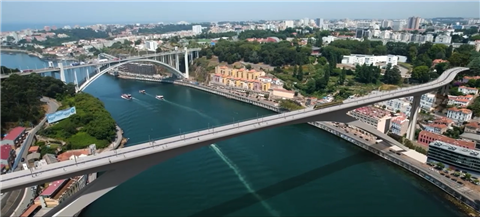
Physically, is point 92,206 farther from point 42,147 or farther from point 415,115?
point 415,115

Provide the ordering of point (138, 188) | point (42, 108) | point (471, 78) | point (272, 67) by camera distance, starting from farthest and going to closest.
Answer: point (272, 67)
point (471, 78)
point (42, 108)
point (138, 188)

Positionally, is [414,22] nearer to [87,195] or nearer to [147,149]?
[147,149]

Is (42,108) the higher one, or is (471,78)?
(471,78)

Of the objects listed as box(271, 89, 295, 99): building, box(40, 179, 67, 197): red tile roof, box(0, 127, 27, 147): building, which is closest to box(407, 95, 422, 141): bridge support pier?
box(271, 89, 295, 99): building

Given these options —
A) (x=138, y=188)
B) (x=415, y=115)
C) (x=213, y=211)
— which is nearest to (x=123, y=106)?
(x=138, y=188)

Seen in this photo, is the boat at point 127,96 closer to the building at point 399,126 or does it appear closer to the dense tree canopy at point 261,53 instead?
the dense tree canopy at point 261,53

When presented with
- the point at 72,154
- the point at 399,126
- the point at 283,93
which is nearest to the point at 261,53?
the point at 283,93

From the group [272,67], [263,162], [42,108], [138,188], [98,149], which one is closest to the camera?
[138,188]
